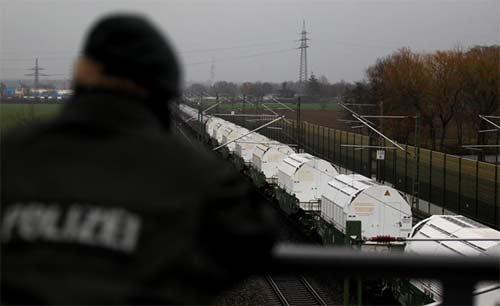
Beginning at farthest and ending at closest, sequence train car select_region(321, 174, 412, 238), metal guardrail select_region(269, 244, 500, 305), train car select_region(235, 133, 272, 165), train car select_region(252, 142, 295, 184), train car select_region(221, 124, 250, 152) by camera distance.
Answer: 1. train car select_region(221, 124, 250, 152)
2. train car select_region(235, 133, 272, 165)
3. train car select_region(252, 142, 295, 184)
4. train car select_region(321, 174, 412, 238)
5. metal guardrail select_region(269, 244, 500, 305)

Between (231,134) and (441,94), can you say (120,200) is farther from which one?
(231,134)

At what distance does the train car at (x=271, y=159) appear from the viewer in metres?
33.8

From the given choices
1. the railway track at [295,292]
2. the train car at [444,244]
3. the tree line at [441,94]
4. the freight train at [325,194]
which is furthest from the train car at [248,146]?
the train car at [444,244]

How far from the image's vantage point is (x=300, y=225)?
27.8 meters

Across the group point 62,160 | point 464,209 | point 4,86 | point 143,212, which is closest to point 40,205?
point 62,160

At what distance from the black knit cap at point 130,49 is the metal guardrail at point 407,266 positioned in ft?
2.94

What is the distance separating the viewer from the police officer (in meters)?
1.40

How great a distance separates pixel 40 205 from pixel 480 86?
133 ft

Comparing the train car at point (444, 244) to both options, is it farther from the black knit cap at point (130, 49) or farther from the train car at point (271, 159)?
the train car at point (271, 159)

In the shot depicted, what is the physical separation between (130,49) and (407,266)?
3.99 feet

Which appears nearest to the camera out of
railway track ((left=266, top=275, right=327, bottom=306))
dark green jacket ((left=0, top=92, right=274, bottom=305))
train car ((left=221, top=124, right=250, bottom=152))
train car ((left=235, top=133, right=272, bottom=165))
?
dark green jacket ((left=0, top=92, right=274, bottom=305))

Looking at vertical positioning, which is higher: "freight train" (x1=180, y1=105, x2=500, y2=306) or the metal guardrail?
the metal guardrail

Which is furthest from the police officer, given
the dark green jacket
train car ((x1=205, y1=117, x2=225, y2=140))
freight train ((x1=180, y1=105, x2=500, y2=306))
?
train car ((x1=205, y1=117, x2=225, y2=140))

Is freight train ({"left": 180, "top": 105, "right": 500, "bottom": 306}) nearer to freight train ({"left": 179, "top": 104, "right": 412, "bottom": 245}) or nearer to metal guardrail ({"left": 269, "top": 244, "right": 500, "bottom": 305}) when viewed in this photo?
freight train ({"left": 179, "top": 104, "right": 412, "bottom": 245})
